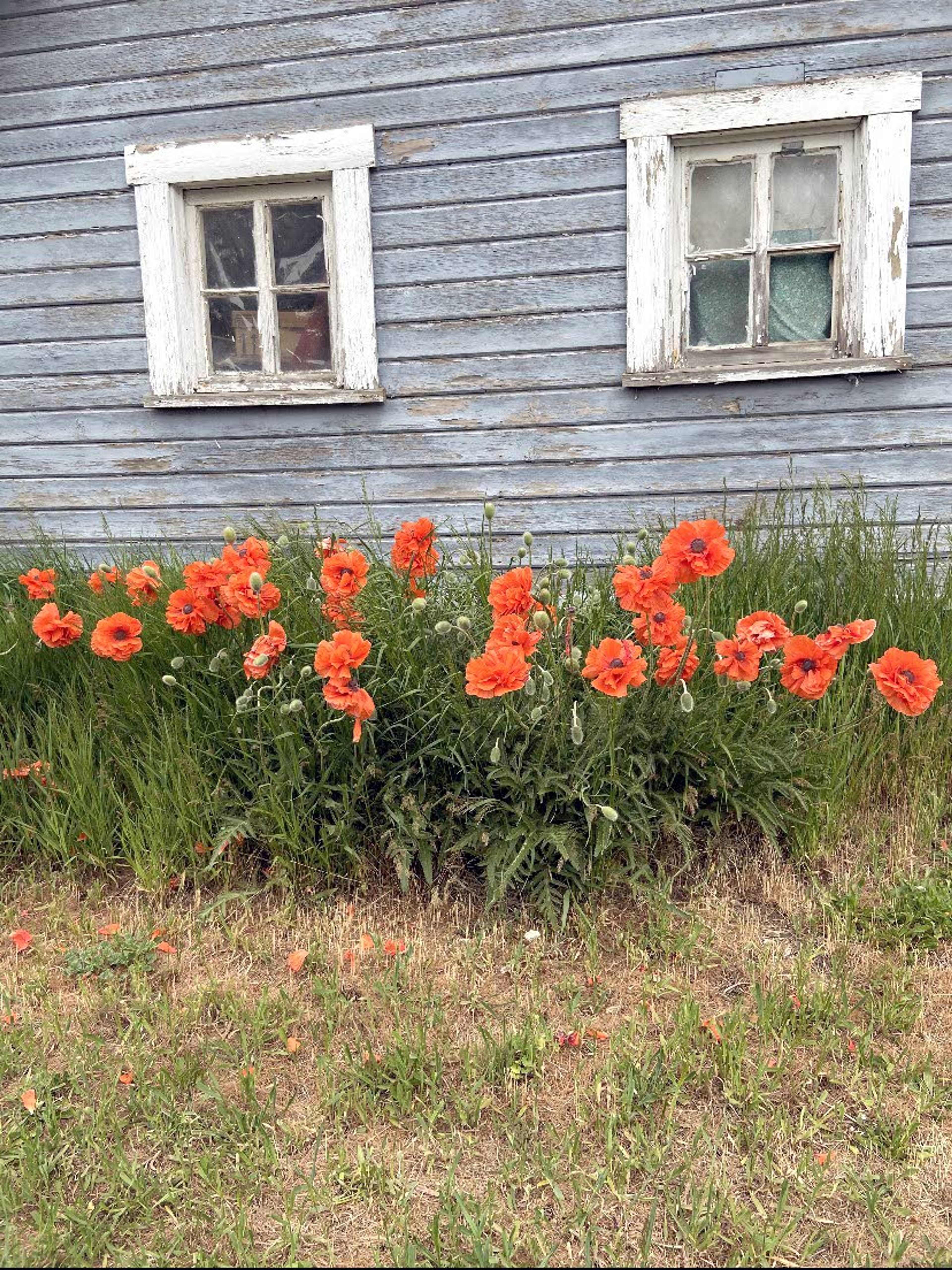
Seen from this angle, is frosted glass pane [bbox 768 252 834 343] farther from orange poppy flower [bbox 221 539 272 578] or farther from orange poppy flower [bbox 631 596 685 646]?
orange poppy flower [bbox 221 539 272 578]

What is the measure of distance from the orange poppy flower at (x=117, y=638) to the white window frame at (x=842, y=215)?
2.48 metres

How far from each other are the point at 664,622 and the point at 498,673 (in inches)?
18.9

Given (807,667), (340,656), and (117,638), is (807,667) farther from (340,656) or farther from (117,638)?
(117,638)

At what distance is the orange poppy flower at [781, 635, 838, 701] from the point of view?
2.33 meters

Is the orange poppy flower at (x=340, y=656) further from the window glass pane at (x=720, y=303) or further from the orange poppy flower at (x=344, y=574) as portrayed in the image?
the window glass pane at (x=720, y=303)

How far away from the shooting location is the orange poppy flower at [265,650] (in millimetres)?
2410

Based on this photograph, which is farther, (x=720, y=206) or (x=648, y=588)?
(x=720, y=206)

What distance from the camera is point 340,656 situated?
88.1 inches

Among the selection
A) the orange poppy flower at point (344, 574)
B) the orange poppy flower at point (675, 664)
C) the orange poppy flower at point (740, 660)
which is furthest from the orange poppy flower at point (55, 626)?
the orange poppy flower at point (740, 660)

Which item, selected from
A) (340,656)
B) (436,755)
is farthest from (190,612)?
(436,755)

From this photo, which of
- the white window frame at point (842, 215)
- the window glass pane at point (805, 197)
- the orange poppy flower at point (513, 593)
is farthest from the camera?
the window glass pane at point (805, 197)

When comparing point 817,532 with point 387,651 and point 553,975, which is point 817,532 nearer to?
point 387,651

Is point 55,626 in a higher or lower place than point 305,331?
lower

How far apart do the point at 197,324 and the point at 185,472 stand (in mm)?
729
